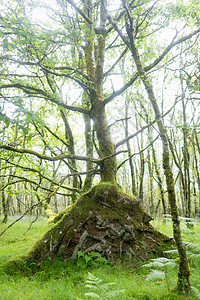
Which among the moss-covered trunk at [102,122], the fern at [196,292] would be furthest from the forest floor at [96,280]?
the moss-covered trunk at [102,122]

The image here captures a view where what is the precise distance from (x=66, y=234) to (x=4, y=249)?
354 cm

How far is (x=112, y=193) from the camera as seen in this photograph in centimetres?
566

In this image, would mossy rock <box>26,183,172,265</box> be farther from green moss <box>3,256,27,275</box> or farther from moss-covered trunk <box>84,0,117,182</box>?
moss-covered trunk <box>84,0,117,182</box>

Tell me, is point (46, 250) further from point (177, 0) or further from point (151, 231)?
point (177, 0)

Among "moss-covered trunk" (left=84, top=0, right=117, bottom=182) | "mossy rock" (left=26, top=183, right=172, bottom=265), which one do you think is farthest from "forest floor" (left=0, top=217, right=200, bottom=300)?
"moss-covered trunk" (left=84, top=0, right=117, bottom=182)

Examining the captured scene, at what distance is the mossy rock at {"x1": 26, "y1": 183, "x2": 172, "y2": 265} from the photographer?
4848 mm

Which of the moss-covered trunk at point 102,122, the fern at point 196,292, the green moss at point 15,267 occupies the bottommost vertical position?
the green moss at point 15,267

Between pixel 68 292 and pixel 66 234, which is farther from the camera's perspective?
pixel 66 234

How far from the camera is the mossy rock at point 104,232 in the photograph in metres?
4.85

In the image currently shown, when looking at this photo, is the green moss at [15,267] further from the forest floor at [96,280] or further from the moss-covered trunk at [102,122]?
the moss-covered trunk at [102,122]

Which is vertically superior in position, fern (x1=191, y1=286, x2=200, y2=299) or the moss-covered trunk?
the moss-covered trunk

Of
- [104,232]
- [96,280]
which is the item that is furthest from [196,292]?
[104,232]

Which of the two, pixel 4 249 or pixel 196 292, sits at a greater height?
pixel 196 292

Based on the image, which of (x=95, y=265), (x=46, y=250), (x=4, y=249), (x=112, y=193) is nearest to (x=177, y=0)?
(x=112, y=193)
